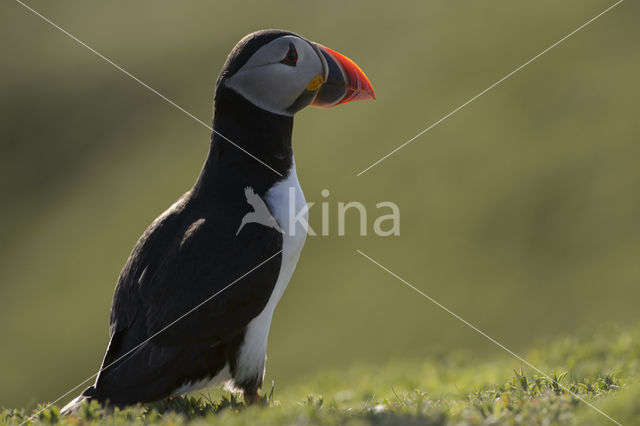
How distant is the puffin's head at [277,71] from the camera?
20.3ft

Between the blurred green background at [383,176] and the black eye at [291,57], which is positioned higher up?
→ the black eye at [291,57]

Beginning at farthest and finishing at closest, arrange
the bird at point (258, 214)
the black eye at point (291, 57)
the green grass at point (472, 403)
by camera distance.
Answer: the black eye at point (291, 57) < the bird at point (258, 214) < the green grass at point (472, 403)

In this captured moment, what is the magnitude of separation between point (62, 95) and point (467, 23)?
2230 centimetres

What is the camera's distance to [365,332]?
2131 centimetres

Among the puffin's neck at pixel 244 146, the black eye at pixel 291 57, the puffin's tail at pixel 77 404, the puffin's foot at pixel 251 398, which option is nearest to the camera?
the puffin's tail at pixel 77 404

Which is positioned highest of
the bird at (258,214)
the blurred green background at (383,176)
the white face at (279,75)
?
the white face at (279,75)

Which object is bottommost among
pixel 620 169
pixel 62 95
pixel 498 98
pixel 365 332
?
pixel 365 332

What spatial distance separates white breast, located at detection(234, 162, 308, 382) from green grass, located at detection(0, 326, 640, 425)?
30cm

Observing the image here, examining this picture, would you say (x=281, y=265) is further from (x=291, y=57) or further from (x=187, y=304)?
(x=291, y=57)

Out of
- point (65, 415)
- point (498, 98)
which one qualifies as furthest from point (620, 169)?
point (65, 415)

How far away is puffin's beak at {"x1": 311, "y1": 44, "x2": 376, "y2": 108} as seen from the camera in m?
6.66

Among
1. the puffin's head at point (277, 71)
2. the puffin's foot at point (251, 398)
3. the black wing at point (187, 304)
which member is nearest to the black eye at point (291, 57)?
the puffin's head at point (277, 71)

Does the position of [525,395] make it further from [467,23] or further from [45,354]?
[467,23]

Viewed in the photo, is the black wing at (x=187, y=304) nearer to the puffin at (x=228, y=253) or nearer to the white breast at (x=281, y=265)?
the puffin at (x=228, y=253)
